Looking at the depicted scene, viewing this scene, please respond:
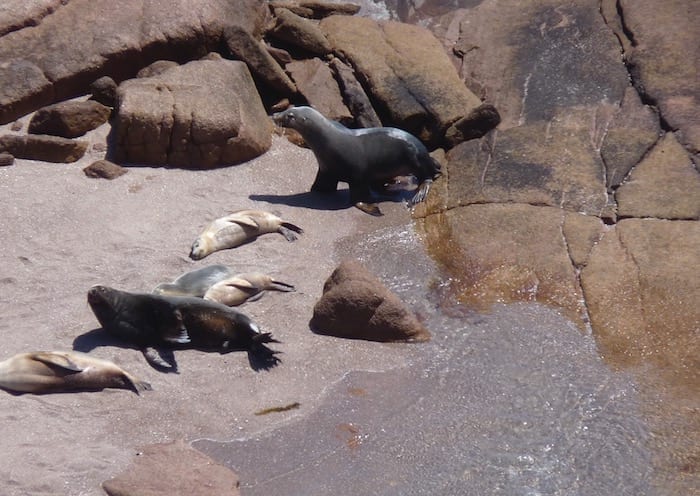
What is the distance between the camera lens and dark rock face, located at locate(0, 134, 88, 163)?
324 inches

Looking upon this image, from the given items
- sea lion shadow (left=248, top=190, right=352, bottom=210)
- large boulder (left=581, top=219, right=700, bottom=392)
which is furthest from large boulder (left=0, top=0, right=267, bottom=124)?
large boulder (left=581, top=219, right=700, bottom=392)

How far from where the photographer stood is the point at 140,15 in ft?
30.5

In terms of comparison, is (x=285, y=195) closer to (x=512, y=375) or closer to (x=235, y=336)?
(x=235, y=336)

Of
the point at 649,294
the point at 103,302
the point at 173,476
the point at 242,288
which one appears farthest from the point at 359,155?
the point at 173,476

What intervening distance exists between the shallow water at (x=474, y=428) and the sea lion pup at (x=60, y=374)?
2.43ft

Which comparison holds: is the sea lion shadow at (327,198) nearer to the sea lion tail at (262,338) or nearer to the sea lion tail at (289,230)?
the sea lion tail at (289,230)

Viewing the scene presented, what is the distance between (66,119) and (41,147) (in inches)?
15.2

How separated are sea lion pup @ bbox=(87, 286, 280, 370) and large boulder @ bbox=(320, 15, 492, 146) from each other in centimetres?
352

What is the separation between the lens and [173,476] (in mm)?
4770

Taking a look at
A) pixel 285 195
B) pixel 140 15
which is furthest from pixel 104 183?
pixel 140 15

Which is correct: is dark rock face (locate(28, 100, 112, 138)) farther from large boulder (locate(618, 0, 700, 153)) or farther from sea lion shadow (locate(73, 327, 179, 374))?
large boulder (locate(618, 0, 700, 153))

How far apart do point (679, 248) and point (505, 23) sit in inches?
161

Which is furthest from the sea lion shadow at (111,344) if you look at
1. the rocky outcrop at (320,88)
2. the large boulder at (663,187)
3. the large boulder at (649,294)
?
the rocky outcrop at (320,88)

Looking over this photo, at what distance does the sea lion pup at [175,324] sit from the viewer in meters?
6.02
